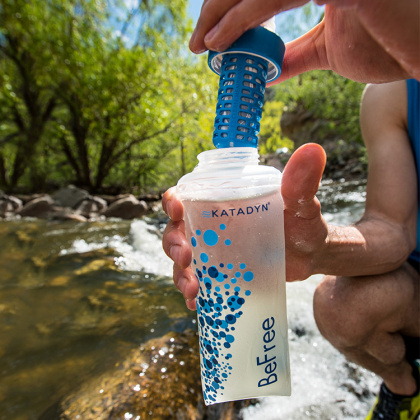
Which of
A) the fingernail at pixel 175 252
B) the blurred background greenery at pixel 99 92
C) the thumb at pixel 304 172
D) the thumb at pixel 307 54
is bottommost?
the fingernail at pixel 175 252

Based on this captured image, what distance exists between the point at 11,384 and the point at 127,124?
8886 millimetres

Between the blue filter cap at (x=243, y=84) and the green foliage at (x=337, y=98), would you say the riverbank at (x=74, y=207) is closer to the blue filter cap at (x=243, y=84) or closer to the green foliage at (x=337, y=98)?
the blue filter cap at (x=243, y=84)

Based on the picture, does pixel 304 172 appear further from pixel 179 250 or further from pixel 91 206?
pixel 91 206

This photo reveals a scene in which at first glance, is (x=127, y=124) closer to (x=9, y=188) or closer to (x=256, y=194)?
(x=9, y=188)

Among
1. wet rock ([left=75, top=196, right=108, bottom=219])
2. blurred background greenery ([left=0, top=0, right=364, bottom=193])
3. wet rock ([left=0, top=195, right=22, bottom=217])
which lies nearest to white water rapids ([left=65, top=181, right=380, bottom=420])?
wet rock ([left=75, top=196, right=108, bottom=219])

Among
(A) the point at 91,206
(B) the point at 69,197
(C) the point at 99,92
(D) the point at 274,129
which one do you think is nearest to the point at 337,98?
(C) the point at 99,92

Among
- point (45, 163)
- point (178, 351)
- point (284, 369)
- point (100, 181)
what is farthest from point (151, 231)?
point (45, 163)

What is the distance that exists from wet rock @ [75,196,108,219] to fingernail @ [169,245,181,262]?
6.33 metres

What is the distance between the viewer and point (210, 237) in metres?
0.72

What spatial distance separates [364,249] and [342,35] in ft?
2.65

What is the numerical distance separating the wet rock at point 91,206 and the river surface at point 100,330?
10.9 feet

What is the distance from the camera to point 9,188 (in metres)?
10.5

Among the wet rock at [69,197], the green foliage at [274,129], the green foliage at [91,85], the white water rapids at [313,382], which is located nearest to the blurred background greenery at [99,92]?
the green foliage at [91,85]

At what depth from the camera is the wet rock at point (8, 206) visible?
6.69 metres
